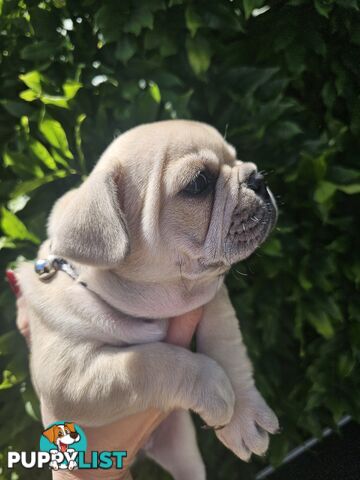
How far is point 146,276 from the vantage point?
159 centimetres

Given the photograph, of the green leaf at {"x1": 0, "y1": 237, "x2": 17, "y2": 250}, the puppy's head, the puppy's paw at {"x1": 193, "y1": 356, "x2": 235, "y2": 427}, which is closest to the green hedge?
the green leaf at {"x1": 0, "y1": 237, "x2": 17, "y2": 250}

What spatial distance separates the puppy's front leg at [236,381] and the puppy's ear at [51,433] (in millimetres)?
516

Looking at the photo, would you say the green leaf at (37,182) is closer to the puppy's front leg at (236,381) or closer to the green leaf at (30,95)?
the green leaf at (30,95)

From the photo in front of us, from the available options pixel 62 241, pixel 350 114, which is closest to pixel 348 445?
pixel 350 114

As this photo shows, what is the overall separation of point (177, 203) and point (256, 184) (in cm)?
23

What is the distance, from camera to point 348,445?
2.81 meters

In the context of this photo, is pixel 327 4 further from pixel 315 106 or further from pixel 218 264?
pixel 218 264

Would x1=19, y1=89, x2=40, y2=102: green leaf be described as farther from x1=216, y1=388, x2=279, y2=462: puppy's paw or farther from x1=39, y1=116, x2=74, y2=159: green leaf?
x1=216, y1=388, x2=279, y2=462: puppy's paw

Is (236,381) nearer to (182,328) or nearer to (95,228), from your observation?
(182,328)

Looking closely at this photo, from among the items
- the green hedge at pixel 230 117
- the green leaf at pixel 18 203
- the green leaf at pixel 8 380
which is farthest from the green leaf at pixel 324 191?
the green leaf at pixel 8 380

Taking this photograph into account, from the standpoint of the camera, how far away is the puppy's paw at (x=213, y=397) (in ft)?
5.35

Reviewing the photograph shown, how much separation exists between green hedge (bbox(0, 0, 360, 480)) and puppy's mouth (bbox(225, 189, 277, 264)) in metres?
0.51

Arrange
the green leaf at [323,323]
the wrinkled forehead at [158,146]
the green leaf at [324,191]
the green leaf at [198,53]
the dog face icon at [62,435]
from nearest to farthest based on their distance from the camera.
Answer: the wrinkled forehead at [158,146], the dog face icon at [62,435], the green leaf at [198,53], the green leaf at [324,191], the green leaf at [323,323]

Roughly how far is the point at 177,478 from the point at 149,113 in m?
1.33
